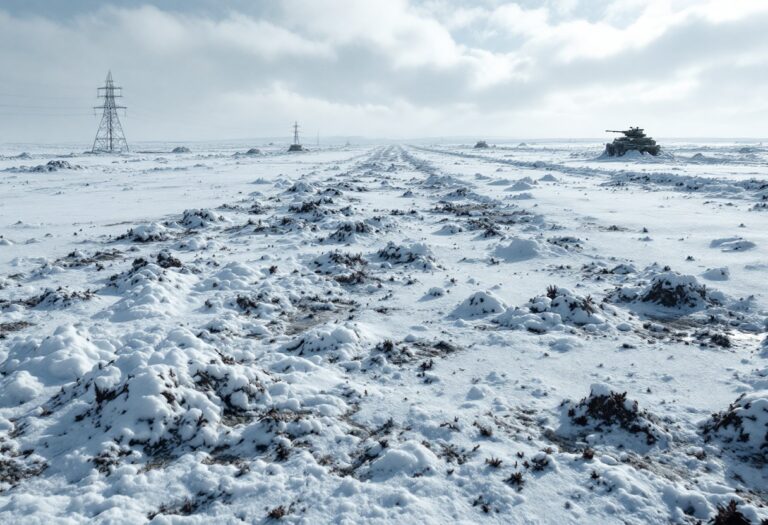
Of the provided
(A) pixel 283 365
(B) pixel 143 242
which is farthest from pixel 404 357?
(B) pixel 143 242

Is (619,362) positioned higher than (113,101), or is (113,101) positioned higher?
(113,101)

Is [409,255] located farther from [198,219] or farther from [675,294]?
[198,219]

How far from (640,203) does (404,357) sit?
18364 millimetres

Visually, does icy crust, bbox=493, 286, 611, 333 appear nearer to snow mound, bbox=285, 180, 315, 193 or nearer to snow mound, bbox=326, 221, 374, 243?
snow mound, bbox=326, 221, 374, 243

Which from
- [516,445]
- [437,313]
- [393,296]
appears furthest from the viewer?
[393,296]

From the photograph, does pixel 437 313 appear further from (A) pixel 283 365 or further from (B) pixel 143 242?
(B) pixel 143 242

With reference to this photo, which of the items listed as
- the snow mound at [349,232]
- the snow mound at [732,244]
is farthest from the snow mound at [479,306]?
the snow mound at [732,244]

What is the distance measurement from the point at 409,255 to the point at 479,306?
393 centimetres

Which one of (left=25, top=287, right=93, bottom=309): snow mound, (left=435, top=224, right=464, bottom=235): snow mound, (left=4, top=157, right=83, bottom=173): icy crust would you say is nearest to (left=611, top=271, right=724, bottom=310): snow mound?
(left=435, top=224, right=464, bottom=235): snow mound

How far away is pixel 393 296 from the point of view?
33.5 feet

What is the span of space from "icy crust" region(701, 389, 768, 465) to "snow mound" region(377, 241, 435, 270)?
7423 millimetres

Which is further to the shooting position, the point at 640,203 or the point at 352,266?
the point at 640,203

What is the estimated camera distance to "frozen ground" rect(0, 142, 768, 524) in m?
4.42

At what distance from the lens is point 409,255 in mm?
12781
